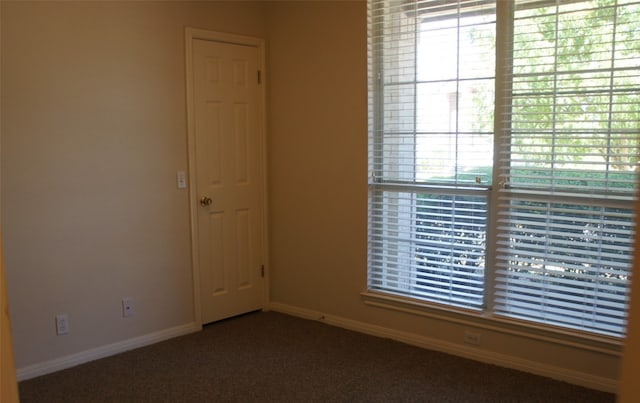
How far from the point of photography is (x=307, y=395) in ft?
9.41

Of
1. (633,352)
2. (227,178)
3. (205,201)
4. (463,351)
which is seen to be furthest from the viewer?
(227,178)

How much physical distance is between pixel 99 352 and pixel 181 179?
124 cm

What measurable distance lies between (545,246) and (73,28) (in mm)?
3012

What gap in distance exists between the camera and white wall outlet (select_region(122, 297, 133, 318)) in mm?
3407

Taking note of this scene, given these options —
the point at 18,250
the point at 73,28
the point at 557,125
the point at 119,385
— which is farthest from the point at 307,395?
the point at 73,28

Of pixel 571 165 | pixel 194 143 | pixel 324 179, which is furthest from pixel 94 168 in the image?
pixel 571 165

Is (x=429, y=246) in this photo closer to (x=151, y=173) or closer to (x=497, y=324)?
(x=497, y=324)

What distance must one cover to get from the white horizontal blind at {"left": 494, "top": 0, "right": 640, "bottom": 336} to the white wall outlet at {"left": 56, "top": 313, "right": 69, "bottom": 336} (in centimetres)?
264

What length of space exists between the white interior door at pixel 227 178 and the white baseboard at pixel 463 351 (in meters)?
0.46

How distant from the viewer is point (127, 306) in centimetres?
342

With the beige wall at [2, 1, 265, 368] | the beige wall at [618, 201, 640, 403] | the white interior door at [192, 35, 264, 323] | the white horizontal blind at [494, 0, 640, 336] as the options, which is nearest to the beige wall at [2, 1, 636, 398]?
the beige wall at [2, 1, 265, 368]

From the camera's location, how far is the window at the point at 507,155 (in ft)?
8.90

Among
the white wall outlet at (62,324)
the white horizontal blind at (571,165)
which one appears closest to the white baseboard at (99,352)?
the white wall outlet at (62,324)

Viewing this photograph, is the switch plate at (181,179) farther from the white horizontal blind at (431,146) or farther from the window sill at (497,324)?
the window sill at (497,324)
